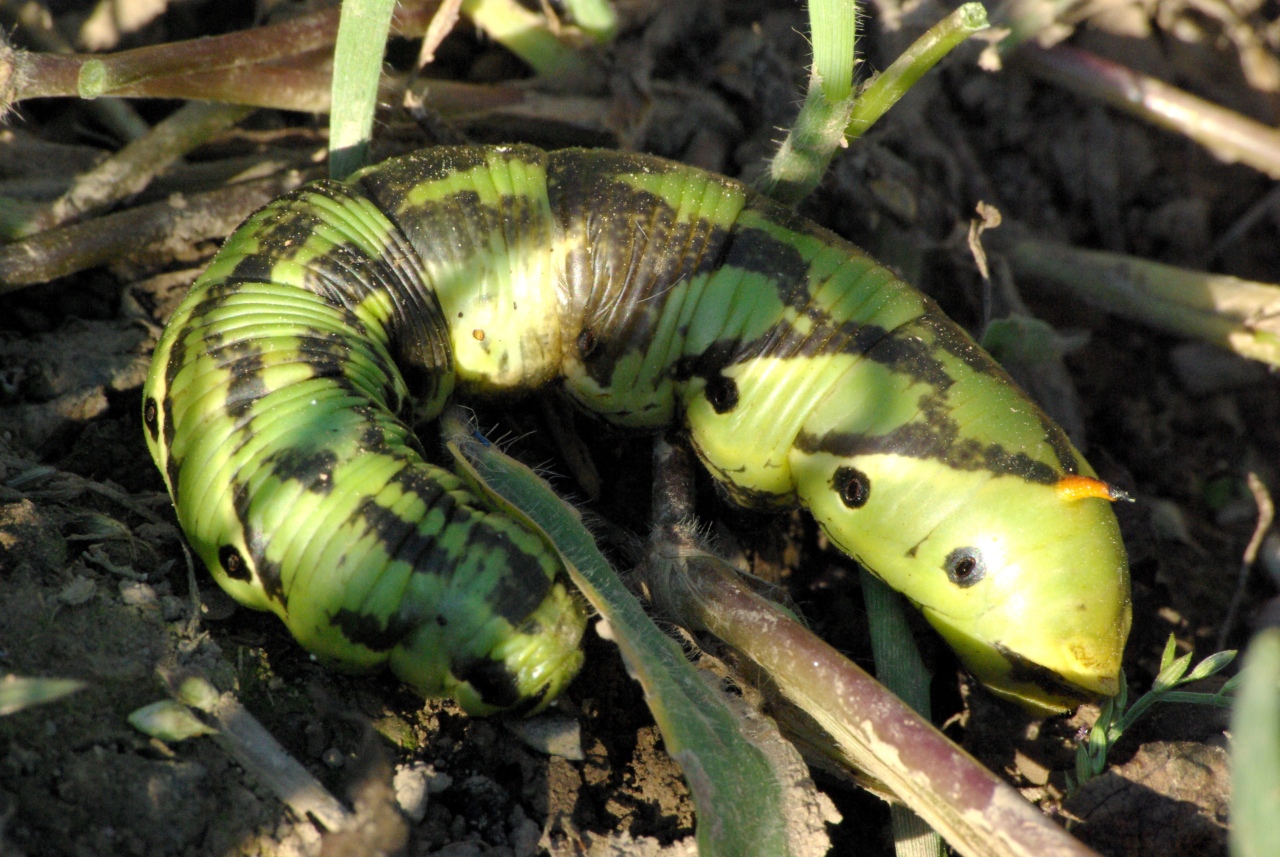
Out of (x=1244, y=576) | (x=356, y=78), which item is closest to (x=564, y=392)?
(x=356, y=78)

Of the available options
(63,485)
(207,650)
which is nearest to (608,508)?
(207,650)

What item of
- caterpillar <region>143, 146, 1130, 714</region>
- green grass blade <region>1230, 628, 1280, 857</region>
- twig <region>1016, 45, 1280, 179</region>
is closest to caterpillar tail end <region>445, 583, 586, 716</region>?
caterpillar <region>143, 146, 1130, 714</region>

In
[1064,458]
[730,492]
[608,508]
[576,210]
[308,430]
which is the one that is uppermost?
[576,210]

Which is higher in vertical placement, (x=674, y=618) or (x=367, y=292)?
(x=367, y=292)

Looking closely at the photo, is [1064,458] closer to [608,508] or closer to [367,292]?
[608,508]

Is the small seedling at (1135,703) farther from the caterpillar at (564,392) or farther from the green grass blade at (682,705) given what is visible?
the green grass blade at (682,705)

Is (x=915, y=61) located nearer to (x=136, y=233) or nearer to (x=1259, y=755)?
(x=1259, y=755)
